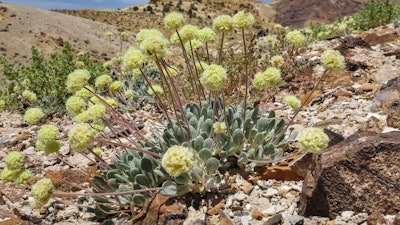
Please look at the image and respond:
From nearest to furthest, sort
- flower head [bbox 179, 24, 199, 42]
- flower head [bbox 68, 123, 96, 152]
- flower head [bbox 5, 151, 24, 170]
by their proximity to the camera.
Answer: flower head [bbox 68, 123, 96, 152]
flower head [bbox 5, 151, 24, 170]
flower head [bbox 179, 24, 199, 42]

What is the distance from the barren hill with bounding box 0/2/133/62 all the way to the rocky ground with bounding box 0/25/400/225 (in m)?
20.6

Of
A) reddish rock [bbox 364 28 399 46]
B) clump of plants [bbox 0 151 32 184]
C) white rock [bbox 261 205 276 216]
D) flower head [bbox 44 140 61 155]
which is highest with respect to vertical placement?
reddish rock [bbox 364 28 399 46]

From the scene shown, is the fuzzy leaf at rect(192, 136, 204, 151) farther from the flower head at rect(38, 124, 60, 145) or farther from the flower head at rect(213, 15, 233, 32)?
the flower head at rect(38, 124, 60, 145)

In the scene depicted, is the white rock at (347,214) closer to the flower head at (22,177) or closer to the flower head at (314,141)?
the flower head at (314,141)

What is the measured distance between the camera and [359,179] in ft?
8.86

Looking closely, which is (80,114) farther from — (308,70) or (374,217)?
(308,70)

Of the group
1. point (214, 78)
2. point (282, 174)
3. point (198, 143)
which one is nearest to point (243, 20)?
point (214, 78)

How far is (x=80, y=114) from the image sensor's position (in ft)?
12.4

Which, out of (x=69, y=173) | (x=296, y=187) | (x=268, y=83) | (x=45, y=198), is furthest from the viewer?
(x=69, y=173)

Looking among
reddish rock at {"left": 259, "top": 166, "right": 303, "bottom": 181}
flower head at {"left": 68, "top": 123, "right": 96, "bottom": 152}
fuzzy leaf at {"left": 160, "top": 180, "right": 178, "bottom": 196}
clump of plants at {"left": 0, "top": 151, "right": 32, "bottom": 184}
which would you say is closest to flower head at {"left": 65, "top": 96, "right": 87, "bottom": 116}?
clump of plants at {"left": 0, "top": 151, "right": 32, "bottom": 184}

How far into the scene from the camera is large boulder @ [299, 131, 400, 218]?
262 centimetres

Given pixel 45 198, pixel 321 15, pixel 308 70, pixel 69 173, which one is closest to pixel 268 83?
pixel 45 198

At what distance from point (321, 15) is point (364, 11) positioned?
70.7m

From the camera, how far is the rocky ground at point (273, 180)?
10.2 feet
